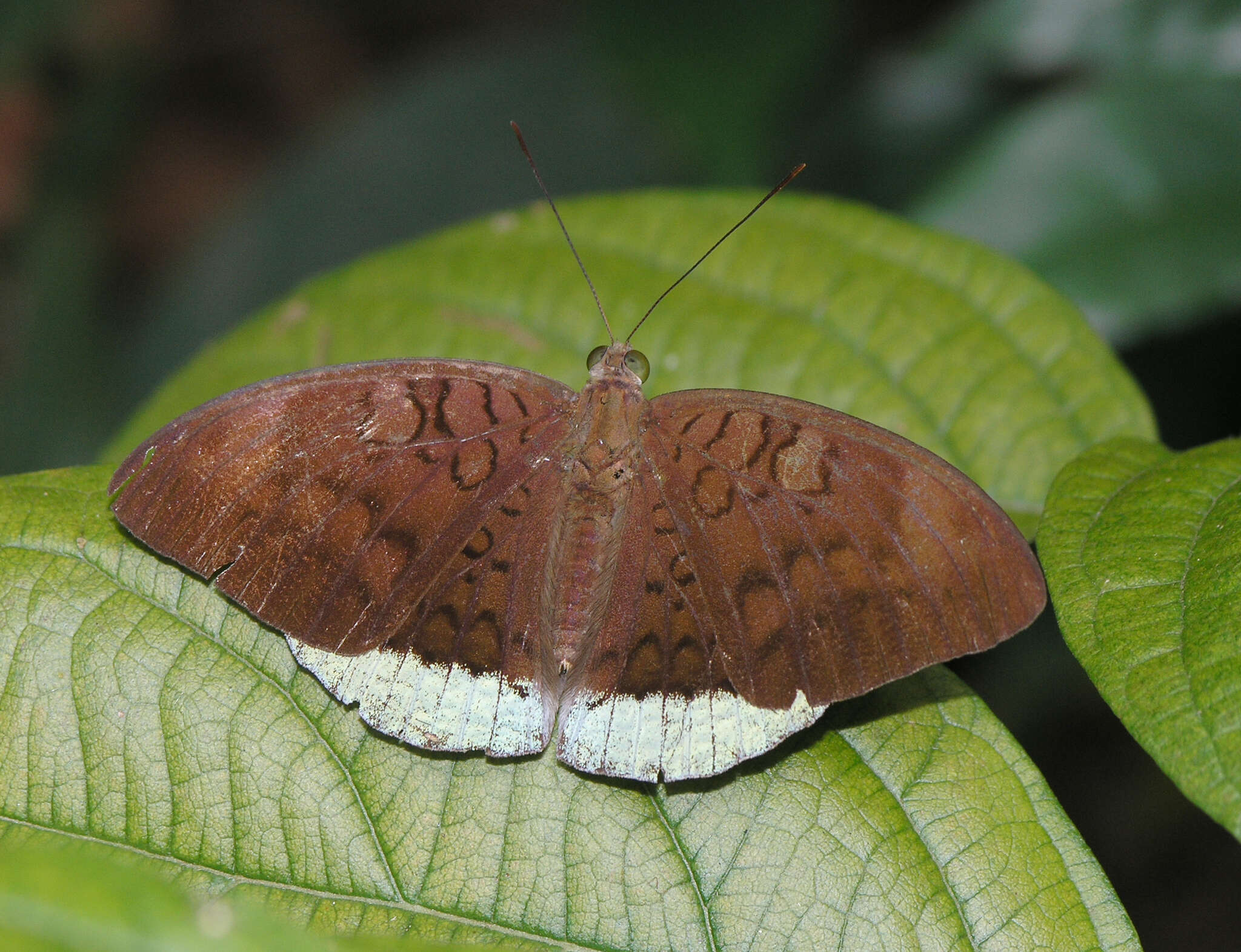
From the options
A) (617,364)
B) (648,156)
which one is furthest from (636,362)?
(648,156)

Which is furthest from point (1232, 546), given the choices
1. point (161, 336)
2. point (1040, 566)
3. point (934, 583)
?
point (161, 336)

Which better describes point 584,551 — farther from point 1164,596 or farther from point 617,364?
point 1164,596

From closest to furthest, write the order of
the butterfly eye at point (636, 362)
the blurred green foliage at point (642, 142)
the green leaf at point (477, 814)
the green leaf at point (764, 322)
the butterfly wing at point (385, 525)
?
the green leaf at point (477, 814)
the butterfly wing at point (385, 525)
the butterfly eye at point (636, 362)
the green leaf at point (764, 322)
the blurred green foliage at point (642, 142)

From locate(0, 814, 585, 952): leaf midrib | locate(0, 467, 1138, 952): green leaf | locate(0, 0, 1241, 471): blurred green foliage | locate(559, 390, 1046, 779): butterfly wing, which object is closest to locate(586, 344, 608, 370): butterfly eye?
locate(559, 390, 1046, 779): butterfly wing

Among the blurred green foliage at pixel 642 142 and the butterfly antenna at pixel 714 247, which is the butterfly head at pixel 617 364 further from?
the blurred green foliage at pixel 642 142

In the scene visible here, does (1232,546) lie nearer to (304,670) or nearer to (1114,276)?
(1114,276)

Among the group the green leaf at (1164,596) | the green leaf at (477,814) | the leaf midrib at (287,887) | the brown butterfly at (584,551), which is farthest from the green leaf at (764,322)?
the leaf midrib at (287,887)
